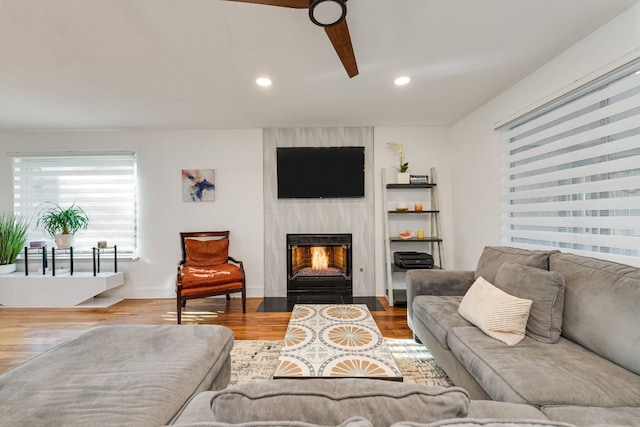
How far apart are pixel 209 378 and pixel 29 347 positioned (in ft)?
8.07

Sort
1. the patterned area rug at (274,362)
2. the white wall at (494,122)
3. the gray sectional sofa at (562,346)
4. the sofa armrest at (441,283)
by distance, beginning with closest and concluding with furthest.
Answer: the gray sectional sofa at (562,346)
the white wall at (494,122)
the patterned area rug at (274,362)
the sofa armrest at (441,283)

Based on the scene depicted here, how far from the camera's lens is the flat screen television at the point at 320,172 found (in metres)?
3.94

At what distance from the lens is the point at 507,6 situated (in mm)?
1674

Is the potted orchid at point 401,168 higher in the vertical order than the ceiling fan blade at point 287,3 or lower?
lower

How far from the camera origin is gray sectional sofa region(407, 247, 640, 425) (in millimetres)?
1120

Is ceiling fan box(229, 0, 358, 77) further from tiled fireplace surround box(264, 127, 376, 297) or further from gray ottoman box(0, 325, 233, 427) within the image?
tiled fireplace surround box(264, 127, 376, 297)

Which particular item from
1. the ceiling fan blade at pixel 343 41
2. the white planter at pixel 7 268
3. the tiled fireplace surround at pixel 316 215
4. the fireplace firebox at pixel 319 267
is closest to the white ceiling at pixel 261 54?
the ceiling fan blade at pixel 343 41

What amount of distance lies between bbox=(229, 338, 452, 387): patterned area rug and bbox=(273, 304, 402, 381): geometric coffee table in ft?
1.26

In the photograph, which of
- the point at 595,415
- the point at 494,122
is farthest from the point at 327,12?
the point at 494,122

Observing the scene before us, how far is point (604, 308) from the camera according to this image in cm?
143

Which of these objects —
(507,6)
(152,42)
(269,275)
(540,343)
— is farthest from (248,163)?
(540,343)

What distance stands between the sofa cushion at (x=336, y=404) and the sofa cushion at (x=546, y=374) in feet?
2.75

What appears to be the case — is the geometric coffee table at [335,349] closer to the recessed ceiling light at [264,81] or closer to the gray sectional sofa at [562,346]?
the gray sectional sofa at [562,346]

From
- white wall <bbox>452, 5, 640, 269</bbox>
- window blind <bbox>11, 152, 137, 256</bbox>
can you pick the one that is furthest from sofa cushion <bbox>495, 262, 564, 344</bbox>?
window blind <bbox>11, 152, 137, 256</bbox>
